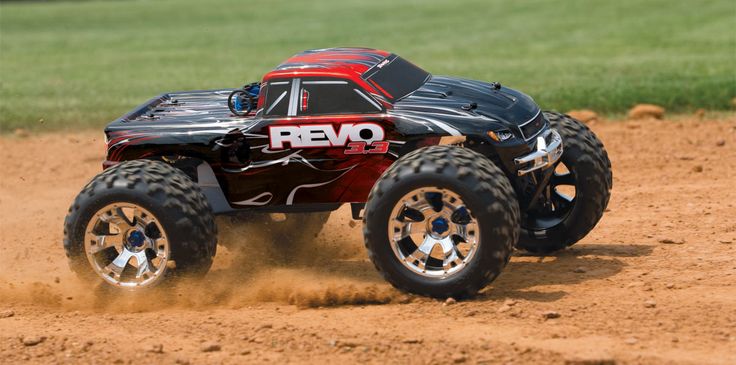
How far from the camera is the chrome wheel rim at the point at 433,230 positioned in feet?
29.4

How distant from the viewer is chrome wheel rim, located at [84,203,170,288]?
31.2 feet

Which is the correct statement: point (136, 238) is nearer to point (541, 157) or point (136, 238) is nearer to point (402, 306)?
point (402, 306)

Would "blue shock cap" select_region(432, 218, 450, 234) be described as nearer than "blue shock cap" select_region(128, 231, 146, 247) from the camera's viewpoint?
Yes

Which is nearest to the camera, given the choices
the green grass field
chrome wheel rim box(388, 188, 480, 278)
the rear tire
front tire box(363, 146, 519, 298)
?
front tire box(363, 146, 519, 298)

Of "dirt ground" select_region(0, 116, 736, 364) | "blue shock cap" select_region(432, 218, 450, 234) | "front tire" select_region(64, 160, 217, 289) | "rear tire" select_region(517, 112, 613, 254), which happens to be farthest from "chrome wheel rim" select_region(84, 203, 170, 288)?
"rear tire" select_region(517, 112, 613, 254)

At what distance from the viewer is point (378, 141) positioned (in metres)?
9.58

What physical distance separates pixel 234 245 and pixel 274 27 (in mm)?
27688

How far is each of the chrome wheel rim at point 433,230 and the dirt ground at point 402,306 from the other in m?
0.31

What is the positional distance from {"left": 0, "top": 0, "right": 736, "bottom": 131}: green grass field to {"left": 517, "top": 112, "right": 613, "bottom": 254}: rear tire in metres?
7.90

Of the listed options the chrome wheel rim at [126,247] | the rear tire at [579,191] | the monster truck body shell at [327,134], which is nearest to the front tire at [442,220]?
the monster truck body shell at [327,134]

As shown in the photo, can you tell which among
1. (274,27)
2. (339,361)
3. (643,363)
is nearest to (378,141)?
(339,361)

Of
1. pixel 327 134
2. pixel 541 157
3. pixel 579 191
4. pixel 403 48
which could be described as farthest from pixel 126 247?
pixel 403 48

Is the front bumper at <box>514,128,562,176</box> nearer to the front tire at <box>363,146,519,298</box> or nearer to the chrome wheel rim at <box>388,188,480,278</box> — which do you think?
the front tire at <box>363,146,519,298</box>

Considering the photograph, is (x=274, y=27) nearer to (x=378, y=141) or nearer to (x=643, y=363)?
(x=378, y=141)
